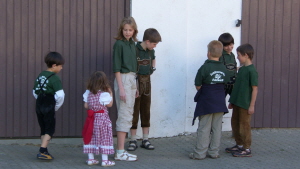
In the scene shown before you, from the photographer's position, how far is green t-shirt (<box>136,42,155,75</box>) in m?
6.08

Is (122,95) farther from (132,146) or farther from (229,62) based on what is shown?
(229,62)

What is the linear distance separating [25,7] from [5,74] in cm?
103

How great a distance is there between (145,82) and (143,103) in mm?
334

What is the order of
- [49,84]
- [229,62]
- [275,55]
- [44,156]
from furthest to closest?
[275,55] < [229,62] < [44,156] < [49,84]

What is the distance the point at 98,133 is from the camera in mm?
5371

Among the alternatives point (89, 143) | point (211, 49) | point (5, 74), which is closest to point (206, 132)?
point (211, 49)

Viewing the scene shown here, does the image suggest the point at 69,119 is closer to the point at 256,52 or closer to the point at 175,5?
the point at 175,5

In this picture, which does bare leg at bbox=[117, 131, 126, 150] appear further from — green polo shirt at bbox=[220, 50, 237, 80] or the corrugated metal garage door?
the corrugated metal garage door

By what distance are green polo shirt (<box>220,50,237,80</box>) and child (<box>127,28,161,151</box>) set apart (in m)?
1.04

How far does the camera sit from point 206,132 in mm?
5750

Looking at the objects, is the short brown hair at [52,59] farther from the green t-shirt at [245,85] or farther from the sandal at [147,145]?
the green t-shirt at [245,85]

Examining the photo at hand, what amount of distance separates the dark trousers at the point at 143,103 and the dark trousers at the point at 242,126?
4.10 feet

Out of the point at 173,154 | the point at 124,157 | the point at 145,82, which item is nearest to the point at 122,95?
the point at 145,82

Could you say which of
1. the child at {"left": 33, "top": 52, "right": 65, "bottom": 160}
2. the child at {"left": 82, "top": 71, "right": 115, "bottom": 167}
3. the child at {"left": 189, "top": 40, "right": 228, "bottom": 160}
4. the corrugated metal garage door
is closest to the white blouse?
the child at {"left": 82, "top": 71, "right": 115, "bottom": 167}
